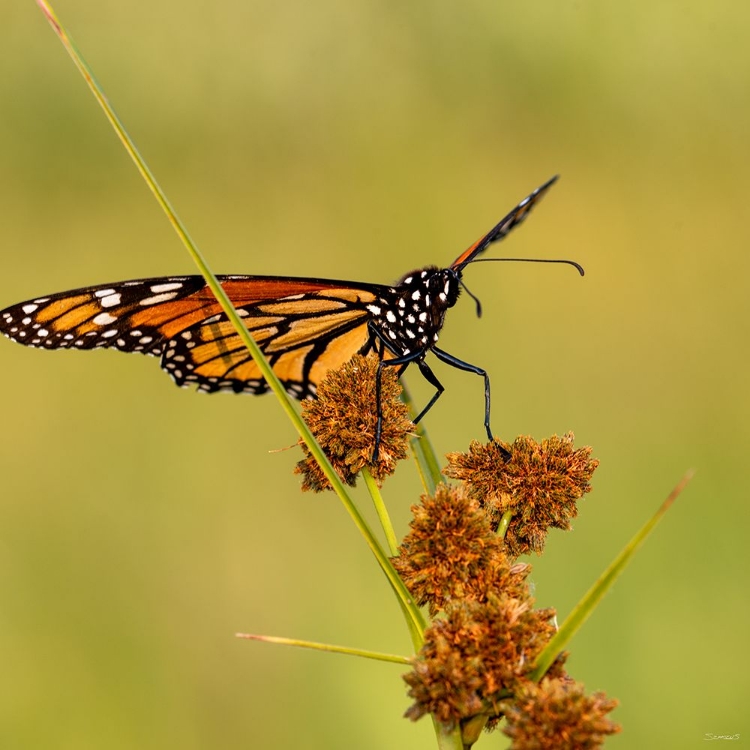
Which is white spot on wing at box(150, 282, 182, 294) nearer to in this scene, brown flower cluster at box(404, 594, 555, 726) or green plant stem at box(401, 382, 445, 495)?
green plant stem at box(401, 382, 445, 495)

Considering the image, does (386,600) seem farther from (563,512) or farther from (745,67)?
(745,67)

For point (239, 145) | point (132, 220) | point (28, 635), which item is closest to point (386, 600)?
point (28, 635)

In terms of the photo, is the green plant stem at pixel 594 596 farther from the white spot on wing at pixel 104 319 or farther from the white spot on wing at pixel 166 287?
the white spot on wing at pixel 104 319

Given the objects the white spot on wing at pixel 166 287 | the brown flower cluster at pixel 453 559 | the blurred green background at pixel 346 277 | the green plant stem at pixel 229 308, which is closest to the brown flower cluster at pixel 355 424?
the brown flower cluster at pixel 453 559

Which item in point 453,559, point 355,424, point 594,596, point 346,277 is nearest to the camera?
point 594,596

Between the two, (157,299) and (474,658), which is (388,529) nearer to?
(474,658)

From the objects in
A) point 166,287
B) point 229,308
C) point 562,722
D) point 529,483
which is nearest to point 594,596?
point 562,722
